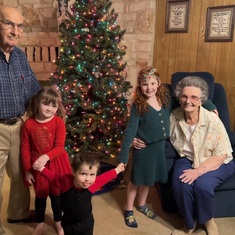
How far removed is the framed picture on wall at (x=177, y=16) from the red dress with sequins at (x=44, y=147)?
222 centimetres

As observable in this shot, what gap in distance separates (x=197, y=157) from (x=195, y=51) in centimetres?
173

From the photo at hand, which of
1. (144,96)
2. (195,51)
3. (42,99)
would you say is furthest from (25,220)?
(195,51)

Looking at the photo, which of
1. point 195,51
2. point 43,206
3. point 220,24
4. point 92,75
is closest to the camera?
point 43,206

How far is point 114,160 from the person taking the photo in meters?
3.18

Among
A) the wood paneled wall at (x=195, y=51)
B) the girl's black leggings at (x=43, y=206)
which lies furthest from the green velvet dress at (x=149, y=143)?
the wood paneled wall at (x=195, y=51)

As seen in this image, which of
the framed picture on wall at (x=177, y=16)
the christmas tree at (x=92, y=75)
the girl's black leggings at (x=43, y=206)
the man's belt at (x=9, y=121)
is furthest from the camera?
the framed picture on wall at (x=177, y=16)

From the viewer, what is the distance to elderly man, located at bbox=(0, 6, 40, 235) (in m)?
1.59

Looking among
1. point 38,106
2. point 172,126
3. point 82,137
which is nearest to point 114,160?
point 82,137

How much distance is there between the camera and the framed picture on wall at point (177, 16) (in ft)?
10.7

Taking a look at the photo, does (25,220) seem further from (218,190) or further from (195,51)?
(195,51)

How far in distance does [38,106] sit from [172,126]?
41.3 inches

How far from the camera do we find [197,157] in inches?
79.1

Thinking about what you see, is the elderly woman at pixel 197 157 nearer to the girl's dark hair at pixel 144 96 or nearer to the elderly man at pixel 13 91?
the girl's dark hair at pixel 144 96

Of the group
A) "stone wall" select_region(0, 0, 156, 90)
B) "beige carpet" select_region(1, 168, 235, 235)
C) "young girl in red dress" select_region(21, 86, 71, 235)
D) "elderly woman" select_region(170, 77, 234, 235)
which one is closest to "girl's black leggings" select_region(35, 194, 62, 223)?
"young girl in red dress" select_region(21, 86, 71, 235)
